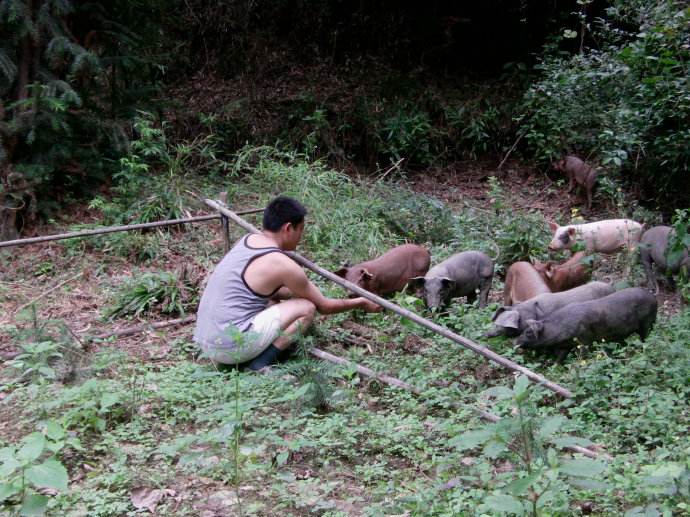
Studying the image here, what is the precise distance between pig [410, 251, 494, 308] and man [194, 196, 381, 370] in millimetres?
1611

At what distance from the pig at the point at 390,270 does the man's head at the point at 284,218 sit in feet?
4.67

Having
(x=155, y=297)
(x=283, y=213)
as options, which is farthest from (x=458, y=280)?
(x=155, y=297)

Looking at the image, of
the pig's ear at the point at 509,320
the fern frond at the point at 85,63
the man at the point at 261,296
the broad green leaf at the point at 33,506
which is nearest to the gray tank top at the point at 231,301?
the man at the point at 261,296

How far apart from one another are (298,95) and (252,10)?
2.93 meters

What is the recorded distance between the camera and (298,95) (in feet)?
46.3

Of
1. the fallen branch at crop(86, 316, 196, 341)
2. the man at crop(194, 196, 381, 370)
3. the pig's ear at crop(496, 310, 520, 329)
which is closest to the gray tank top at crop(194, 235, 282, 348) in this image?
the man at crop(194, 196, 381, 370)

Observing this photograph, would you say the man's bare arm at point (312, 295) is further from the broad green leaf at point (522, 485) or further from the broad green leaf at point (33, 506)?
the broad green leaf at point (522, 485)

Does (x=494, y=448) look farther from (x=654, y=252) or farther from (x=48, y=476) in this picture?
(x=654, y=252)

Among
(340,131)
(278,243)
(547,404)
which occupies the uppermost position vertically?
(278,243)

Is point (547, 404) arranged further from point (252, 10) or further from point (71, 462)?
point (252, 10)

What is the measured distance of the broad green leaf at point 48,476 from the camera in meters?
2.93

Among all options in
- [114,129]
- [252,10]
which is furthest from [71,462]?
[252,10]

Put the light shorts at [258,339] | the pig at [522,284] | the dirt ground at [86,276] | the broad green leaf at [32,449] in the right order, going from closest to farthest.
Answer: the broad green leaf at [32,449] → the light shorts at [258,339] → the dirt ground at [86,276] → the pig at [522,284]

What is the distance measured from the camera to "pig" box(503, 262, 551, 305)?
24.0ft
